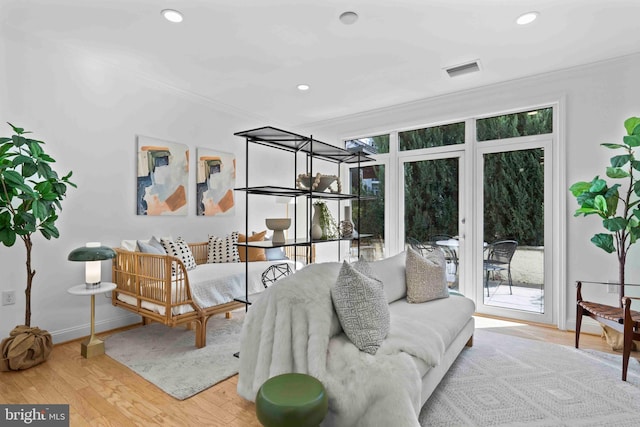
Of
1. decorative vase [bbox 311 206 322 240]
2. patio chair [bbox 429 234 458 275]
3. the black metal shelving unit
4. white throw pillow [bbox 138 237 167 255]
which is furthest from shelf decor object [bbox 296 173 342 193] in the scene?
patio chair [bbox 429 234 458 275]

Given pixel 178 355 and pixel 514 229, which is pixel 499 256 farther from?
pixel 178 355

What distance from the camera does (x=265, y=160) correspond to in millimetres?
5141

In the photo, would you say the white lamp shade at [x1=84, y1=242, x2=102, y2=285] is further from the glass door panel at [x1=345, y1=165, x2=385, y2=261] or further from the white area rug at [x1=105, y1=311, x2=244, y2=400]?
the glass door panel at [x1=345, y1=165, x2=385, y2=261]

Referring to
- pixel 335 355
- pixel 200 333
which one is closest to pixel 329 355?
pixel 335 355

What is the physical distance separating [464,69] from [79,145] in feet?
12.7

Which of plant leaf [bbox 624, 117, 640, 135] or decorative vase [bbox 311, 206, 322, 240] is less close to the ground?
plant leaf [bbox 624, 117, 640, 135]

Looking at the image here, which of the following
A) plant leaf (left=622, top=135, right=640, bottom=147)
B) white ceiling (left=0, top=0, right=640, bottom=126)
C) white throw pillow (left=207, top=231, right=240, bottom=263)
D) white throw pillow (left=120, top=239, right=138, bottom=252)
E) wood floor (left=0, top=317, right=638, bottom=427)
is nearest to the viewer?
wood floor (left=0, top=317, right=638, bottom=427)

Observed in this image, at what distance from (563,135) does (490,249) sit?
143 cm

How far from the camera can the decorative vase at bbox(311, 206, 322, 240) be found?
275 centimetres

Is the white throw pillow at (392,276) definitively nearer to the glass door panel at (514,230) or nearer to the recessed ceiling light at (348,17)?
the glass door panel at (514,230)

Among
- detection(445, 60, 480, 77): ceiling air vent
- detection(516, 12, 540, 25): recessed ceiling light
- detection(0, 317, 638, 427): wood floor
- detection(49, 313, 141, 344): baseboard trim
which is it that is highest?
detection(516, 12, 540, 25): recessed ceiling light

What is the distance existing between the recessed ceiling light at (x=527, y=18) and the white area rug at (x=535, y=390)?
267 cm

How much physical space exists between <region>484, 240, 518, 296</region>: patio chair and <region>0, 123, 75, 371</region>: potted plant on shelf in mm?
4314

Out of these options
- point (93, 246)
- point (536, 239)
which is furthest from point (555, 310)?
point (93, 246)
